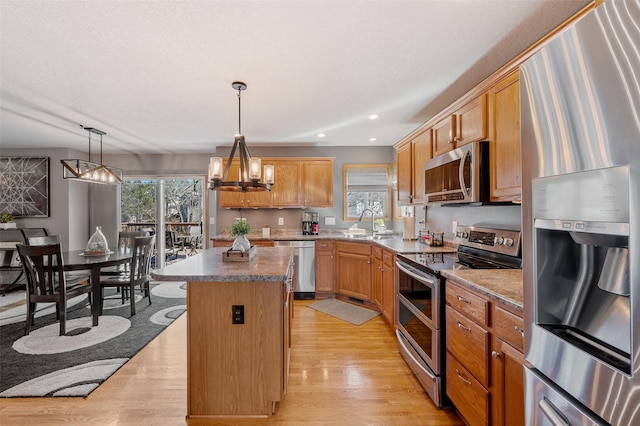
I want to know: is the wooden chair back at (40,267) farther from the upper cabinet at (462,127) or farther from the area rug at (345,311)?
the upper cabinet at (462,127)

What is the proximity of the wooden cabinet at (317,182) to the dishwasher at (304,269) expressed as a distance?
29.4 inches

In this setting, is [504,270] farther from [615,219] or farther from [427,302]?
[615,219]

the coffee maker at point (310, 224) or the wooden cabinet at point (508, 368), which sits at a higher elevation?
the coffee maker at point (310, 224)

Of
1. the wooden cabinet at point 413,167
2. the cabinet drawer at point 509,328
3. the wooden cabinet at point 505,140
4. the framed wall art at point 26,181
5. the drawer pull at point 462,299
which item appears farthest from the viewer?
the framed wall art at point 26,181

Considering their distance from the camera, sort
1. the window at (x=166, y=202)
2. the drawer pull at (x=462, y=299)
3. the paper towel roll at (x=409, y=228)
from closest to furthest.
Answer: the drawer pull at (x=462, y=299) → the paper towel roll at (x=409, y=228) → the window at (x=166, y=202)

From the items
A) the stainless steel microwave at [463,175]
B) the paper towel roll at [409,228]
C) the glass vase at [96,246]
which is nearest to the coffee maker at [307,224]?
the paper towel roll at [409,228]

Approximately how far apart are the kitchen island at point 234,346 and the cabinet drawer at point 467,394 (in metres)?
1.07

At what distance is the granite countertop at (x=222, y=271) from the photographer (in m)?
1.66

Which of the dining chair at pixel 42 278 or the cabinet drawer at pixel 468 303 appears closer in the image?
the cabinet drawer at pixel 468 303

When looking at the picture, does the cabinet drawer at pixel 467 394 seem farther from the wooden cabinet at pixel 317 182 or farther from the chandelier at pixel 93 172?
the chandelier at pixel 93 172

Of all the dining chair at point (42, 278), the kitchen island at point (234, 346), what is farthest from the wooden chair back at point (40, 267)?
the kitchen island at point (234, 346)

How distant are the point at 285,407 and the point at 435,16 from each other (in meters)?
2.61

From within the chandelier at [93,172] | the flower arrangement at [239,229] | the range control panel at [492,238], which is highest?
the chandelier at [93,172]

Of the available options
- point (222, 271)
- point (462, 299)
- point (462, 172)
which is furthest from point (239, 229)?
point (462, 172)
